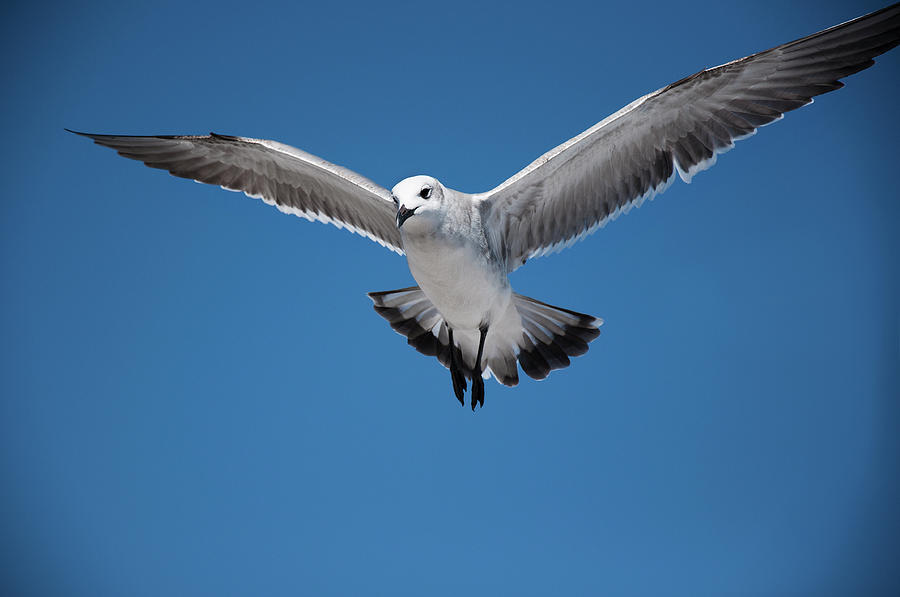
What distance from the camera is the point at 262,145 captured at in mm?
3949

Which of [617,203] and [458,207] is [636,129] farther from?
[458,207]

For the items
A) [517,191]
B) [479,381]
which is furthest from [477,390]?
[517,191]

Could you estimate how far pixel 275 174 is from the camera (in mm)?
4242

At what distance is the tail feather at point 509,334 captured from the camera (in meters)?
4.20

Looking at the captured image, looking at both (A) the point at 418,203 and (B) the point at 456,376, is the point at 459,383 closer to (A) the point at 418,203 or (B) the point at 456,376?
(B) the point at 456,376

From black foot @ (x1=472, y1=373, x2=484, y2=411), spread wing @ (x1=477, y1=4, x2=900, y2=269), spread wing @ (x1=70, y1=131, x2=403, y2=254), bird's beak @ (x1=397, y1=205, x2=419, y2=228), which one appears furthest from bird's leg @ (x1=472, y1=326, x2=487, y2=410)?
bird's beak @ (x1=397, y1=205, x2=419, y2=228)

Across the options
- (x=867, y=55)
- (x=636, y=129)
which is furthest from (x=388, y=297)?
(x=867, y=55)

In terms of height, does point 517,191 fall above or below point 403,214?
above

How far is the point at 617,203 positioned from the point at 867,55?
125 centimetres

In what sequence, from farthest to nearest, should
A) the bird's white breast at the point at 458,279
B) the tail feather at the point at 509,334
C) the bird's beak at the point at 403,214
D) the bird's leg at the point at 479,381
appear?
1. the tail feather at the point at 509,334
2. the bird's leg at the point at 479,381
3. the bird's white breast at the point at 458,279
4. the bird's beak at the point at 403,214

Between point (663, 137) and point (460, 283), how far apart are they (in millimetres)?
1217

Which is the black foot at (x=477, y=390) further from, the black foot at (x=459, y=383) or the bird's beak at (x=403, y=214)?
the bird's beak at (x=403, y=214)

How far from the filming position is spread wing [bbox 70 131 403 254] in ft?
13.1

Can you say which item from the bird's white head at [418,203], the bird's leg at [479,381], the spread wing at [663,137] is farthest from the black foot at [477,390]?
the bird's white head at [418,203]
